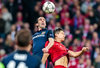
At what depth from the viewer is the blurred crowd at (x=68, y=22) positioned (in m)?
14.7

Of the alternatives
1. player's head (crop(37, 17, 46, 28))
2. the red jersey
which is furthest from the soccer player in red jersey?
player's head (crop(37, 17, 46, 28))

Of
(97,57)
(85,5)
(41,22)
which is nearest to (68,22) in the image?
(85,5)

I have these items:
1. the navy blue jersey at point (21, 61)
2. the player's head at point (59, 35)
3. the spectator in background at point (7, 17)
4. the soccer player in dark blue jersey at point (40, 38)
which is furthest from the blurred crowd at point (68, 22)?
the navy blue jersey at point (21, 61)

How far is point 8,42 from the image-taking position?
14062 mm

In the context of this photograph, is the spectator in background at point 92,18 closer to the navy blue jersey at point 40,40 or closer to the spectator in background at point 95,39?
the spectator in background at point 95,39

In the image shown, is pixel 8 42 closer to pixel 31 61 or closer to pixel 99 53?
pixel 99 53

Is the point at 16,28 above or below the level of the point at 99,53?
above

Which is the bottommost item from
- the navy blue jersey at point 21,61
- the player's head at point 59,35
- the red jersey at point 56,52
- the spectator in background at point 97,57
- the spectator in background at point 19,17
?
the spectator in background at point 97,57

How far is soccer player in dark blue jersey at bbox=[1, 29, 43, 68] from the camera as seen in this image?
5.22 m

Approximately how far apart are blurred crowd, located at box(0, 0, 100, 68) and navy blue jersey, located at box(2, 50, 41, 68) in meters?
8.28

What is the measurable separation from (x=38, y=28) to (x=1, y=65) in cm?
356

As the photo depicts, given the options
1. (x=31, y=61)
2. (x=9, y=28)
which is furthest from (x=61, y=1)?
(x=31, y=61)

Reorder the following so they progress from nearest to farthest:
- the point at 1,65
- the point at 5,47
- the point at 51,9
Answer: the point at 1,65
the point at 51,9
the point at 5,47

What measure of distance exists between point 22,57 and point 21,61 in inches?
2.4
